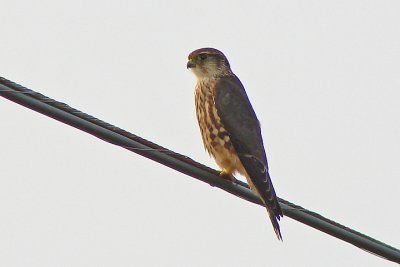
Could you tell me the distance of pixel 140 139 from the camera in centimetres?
407

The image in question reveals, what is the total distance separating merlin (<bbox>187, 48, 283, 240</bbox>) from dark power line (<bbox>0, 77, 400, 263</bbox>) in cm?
78

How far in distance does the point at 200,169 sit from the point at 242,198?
0.60 metres

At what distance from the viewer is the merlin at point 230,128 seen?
5773 millimetres

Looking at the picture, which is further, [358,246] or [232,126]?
[232,126]

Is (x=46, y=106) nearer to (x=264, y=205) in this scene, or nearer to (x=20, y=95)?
(x=20, y=95)

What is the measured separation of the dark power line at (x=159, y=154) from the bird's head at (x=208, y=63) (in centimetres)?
213

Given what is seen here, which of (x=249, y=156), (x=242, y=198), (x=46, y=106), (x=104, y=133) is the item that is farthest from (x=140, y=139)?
(x=249, y=156)

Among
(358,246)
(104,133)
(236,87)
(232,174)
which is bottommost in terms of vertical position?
(358,246)

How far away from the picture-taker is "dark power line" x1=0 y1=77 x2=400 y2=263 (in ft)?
12.1

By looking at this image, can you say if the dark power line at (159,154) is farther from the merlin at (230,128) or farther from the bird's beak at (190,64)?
the bird's beak at (190,64)

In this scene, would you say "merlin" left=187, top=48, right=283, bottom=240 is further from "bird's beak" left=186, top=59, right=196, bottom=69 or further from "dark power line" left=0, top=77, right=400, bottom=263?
"dark power line" left=0, top=77, right=400, bottom=263

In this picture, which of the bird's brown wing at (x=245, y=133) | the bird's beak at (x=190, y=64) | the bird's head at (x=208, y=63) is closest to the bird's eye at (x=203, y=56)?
the bird's head at (x=208, y=63)

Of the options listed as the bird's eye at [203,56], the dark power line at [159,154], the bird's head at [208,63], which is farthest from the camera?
the bird's eye at [203,56]

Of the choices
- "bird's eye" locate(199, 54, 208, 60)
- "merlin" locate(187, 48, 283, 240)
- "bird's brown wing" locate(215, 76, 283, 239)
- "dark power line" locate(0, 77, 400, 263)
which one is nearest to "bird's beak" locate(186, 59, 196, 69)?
"merlin" locate(187, 48, 283, 240)
